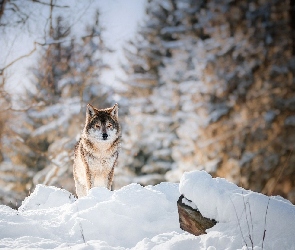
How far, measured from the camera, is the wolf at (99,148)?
23.7 ft

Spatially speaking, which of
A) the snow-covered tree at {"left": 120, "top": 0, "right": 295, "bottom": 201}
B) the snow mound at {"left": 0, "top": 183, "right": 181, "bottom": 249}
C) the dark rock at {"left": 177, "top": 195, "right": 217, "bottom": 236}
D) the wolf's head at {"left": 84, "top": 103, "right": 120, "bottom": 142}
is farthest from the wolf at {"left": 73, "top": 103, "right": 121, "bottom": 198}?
the snow-covered tree at {"left": 120, "top": 0, "right": 295, "bottom": 201}

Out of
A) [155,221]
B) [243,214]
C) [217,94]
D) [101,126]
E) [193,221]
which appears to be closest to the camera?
[243,214]

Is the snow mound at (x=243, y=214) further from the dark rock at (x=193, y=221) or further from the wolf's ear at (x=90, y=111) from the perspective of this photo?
the wolf's ear at (x=90, y=111)

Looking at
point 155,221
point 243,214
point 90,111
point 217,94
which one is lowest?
point 243,214

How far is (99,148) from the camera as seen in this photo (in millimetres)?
7305

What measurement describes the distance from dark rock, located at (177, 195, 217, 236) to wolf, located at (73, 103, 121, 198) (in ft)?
11.7

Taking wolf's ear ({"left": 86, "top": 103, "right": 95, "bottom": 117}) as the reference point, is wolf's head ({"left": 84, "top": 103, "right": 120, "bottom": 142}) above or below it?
below

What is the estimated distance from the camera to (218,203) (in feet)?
11.9

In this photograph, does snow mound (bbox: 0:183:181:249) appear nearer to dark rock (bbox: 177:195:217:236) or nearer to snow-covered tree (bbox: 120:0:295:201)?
dark rock (bbox: 177:195:217:236)

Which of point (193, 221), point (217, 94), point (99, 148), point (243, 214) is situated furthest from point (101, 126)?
point (217, 94)

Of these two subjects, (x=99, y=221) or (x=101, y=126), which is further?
Result: (x=101, y=126)

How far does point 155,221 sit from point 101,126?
3.31m

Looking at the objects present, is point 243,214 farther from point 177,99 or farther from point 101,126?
point 177,99

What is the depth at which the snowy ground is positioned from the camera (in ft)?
10.7
